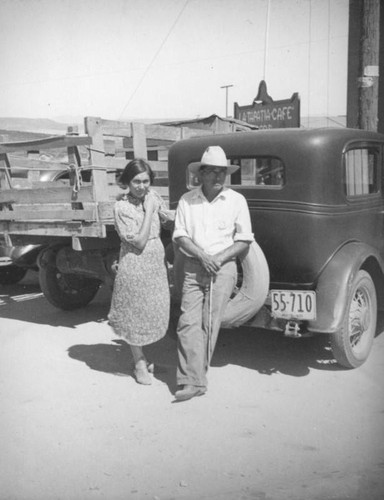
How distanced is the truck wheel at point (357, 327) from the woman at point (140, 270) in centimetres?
138

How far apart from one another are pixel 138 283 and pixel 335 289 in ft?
4.84

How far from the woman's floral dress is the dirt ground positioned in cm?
45

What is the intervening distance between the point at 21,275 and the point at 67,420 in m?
5.50

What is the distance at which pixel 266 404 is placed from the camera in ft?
13.1

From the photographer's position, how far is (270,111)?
49.7 ft

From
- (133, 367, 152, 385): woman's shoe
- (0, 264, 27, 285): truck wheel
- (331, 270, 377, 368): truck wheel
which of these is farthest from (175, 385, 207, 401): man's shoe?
(0, 264, 27, 285): truck wheel

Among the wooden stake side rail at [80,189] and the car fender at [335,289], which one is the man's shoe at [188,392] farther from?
the wooden stake side rail at [80,189]

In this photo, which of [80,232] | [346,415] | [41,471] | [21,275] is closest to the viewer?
[41,471]

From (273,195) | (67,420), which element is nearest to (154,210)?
(273,195)

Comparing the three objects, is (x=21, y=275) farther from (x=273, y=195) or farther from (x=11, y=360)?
(x=273, y=195)

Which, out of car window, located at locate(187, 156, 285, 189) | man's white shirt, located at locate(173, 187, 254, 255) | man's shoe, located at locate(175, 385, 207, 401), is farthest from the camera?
car window, located at locate(187, 156, 285, 189)

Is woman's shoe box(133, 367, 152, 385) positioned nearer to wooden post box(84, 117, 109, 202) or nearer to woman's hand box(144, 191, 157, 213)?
woman's hand box(144, 191, 157, 213)

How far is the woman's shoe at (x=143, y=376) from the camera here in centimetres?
447

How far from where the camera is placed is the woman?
4.36 m
